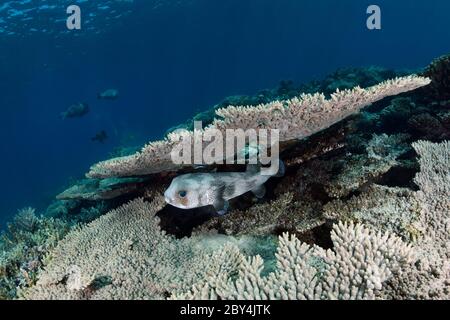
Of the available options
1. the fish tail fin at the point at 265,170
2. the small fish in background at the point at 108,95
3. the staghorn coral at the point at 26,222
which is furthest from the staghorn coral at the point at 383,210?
the small fish in background at the point at 108,95

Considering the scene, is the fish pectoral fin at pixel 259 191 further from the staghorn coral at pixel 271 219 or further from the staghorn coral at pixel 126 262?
the staghorn coral at pixel 126 262

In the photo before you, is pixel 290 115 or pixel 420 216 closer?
pixel 420 216

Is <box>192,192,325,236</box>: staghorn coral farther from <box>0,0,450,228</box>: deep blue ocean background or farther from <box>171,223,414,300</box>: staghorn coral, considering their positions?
<box>0,0,450,228</box>: deep blue ocean background

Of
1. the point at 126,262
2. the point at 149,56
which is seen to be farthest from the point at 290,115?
the point at 149,56

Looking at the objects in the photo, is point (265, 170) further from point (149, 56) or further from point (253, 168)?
point (149, 56)

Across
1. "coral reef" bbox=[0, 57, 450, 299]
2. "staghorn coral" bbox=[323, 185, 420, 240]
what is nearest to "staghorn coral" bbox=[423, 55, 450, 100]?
"coral reef" bbox=[0, 57, 450, 299]
